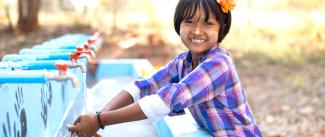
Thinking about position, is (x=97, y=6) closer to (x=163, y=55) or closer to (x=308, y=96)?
(x=163, y=55)

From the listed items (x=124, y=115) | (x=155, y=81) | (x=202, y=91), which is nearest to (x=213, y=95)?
(x=202, y=91)

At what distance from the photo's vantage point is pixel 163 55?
795 cm

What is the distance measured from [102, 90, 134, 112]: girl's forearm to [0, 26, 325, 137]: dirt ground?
247 centimetres

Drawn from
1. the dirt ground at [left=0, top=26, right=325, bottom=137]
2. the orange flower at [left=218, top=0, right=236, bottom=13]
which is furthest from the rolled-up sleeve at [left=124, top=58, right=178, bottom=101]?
the dirt ground at [left=0, top=26, right=325, bottom=137]

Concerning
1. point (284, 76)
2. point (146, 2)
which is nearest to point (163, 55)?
point (284, 76)

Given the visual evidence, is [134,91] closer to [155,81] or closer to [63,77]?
[155,81]

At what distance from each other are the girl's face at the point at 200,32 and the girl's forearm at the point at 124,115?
1.30ft

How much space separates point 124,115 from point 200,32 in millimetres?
466

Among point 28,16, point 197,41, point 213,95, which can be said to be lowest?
point 28,16

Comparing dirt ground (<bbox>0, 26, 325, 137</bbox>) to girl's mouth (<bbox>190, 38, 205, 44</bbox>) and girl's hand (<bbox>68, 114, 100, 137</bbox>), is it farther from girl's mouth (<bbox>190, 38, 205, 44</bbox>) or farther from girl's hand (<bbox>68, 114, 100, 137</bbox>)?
girl's hand (<bbox>68, 114, 100, 137</bbox>)

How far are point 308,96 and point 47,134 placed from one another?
160 inches

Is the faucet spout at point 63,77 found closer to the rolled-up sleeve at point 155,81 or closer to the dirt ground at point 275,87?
the rolled-up sleeve at point 155,81

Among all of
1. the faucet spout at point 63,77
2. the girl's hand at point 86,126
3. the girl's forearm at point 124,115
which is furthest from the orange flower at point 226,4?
the faucet spout at point 63,77

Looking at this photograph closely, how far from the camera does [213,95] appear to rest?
186cm
